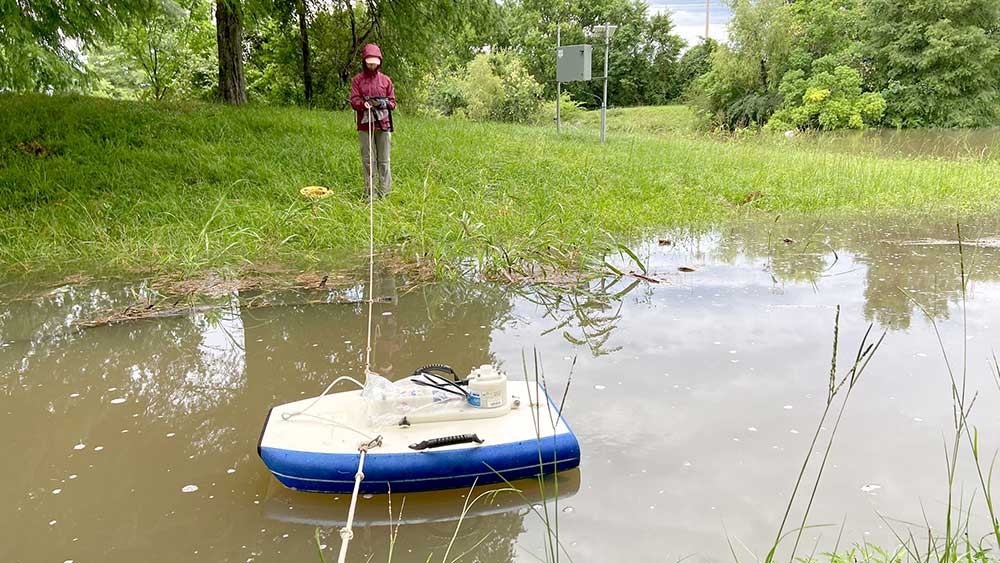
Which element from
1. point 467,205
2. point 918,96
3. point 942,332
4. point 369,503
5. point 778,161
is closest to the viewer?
point 369,503

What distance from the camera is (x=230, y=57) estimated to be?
1220cm

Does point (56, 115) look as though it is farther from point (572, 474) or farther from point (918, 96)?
point (918, 96)

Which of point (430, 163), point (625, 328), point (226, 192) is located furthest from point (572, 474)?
point (430, 163)

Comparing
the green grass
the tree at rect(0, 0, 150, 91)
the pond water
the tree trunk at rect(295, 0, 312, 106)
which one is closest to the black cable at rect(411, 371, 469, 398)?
the tree at rect(0, 0, 150, 91)

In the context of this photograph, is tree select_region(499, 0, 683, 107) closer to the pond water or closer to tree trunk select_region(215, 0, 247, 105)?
the pond water

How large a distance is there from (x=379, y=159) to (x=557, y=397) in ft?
16.5

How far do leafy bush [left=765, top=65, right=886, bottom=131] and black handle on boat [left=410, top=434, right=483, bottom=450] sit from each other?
28.8m

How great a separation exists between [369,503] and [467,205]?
209 inches

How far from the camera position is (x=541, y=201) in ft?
25.5

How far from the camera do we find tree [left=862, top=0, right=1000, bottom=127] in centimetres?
2736

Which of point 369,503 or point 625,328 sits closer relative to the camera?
point 369,503

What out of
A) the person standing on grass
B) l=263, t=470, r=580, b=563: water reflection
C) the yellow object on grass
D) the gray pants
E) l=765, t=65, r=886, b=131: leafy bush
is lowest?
l=263, t=470, r=580, b=563: water reflection

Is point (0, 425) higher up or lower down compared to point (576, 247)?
lower down

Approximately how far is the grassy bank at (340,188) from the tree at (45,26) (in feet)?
2.24
